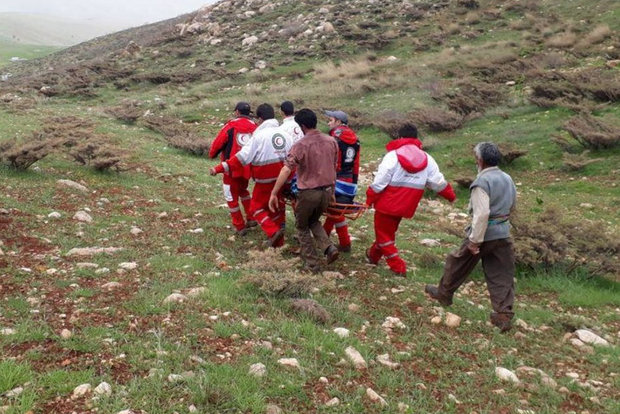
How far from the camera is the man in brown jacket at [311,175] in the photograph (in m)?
6.39

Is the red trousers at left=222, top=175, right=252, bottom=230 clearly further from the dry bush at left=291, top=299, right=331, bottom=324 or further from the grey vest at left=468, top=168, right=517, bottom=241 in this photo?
the grey vest at left=468, top=168, right=517, bottom=241

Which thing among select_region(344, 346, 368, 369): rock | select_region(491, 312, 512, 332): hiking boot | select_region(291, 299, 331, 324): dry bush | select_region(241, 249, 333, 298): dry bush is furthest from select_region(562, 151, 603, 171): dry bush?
select_region(344, 346, 368, 369): rock

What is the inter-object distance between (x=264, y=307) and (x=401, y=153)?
8.40 feet

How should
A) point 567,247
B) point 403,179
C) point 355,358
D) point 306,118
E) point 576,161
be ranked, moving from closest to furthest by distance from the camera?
point 355,358, point 306,118, point 403,179, point 567,247, point 576,161

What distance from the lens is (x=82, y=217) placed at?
7766 millimetres

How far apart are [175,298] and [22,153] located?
624 centimetres

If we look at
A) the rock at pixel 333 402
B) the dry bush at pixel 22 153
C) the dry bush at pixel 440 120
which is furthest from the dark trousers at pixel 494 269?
the dry bush at pixel 440 120

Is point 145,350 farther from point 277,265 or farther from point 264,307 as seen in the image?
point 277,265

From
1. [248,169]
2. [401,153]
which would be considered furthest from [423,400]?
[248,169]

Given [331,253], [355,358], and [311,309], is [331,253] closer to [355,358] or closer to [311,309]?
[311,309]

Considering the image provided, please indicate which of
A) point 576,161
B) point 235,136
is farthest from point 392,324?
point 576,161

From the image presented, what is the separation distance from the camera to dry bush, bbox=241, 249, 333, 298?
18.3 feet

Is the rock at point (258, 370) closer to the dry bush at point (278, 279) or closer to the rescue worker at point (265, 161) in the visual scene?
the dry bush at point (278, 279)

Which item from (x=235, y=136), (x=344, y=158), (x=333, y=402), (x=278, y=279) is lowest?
(x=333, y=402)
